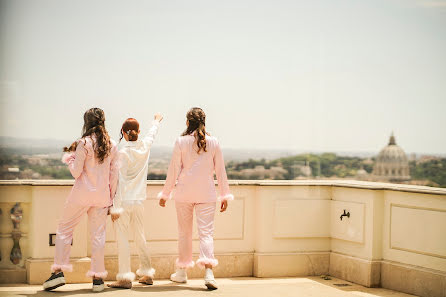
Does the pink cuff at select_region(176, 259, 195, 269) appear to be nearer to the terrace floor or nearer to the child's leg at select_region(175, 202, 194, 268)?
the child's leg at select_region(175, 202, 194, 268)

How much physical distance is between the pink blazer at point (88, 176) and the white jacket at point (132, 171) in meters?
0.11

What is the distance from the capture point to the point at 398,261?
5203 millimetres

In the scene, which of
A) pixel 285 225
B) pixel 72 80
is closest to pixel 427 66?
pixel 72 80

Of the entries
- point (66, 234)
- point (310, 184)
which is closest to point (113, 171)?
point (66, 234)

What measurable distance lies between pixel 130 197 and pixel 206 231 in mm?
670

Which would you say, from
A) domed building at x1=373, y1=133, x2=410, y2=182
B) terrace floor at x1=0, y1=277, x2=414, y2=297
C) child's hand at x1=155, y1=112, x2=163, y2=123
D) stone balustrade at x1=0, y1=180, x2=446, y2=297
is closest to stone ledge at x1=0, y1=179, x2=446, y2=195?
stone balustrade at x1=0, y1=180, x2=446, y2=297

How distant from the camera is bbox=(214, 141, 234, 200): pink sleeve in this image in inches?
Answer: 195

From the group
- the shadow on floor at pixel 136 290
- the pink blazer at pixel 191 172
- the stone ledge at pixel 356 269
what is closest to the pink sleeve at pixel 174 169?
the pink blazer at pixel 191 172

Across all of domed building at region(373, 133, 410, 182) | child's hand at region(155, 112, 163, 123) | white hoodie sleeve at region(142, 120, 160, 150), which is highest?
child's hand at region(155, 112, 163, 123)

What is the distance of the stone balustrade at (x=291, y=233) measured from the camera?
4.95 metres

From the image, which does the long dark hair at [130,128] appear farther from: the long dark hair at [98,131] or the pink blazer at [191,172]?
the pink blazer at [191,172]

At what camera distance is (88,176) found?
15.1ft

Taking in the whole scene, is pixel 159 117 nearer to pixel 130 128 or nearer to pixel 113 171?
pixel 130 128

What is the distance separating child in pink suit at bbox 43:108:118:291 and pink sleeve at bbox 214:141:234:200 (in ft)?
2.76
